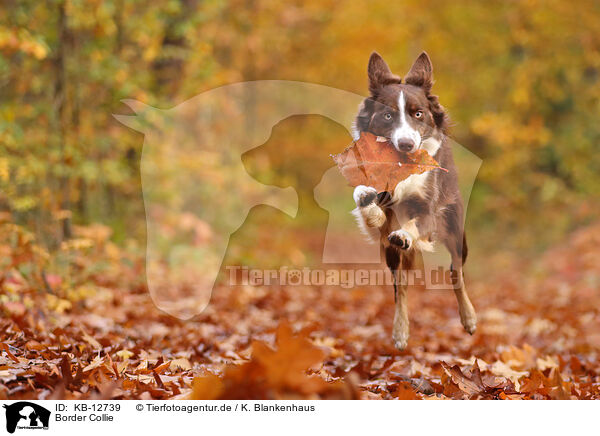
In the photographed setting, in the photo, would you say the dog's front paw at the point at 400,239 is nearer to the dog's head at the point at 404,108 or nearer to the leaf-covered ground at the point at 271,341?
the dog's head at the point at 404,108

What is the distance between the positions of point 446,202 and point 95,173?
5.59m

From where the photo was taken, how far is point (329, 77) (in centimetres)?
1407

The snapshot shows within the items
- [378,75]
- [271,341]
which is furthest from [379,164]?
[271,341]

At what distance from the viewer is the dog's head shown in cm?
334

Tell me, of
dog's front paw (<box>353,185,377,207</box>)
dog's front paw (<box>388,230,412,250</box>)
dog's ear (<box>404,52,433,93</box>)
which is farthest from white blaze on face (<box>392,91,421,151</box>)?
dog's front paw (<box>388,230,412,250</box>)

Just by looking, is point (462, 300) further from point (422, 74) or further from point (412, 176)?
point (422, 74)

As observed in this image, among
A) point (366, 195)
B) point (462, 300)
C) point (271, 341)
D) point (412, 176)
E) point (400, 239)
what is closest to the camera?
point (400, 239)

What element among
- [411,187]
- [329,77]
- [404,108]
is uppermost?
[329,77]

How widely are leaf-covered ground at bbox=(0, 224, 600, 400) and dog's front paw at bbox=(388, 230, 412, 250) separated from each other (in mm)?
765
